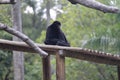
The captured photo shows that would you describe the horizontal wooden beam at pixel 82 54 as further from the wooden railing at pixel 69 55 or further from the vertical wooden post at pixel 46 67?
the vertical wooden post at pixel 46 67

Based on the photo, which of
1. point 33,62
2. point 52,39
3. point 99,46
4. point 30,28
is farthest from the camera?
point 30,28

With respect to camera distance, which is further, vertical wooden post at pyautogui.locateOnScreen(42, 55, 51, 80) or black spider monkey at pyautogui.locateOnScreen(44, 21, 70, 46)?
black spider monkey at pyautogui.locateOnScreen(44, 21, 70, 46)

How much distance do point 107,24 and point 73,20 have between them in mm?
2499

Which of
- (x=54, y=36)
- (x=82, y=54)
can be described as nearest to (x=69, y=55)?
(x=82, y=54)

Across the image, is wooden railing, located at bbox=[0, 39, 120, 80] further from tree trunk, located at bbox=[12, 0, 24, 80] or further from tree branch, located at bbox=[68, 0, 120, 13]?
tree trunk, located at bbox=[12, 0, 24, 80]

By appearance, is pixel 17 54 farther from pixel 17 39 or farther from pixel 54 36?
pixel 54 36

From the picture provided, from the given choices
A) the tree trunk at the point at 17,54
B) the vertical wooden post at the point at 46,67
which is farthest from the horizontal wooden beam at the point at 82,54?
the tree trunk at the point at 17,54

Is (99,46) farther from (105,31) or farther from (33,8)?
(33,8)

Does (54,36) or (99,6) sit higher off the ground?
(99,6)

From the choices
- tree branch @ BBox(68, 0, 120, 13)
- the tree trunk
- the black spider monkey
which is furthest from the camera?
the tree trunk

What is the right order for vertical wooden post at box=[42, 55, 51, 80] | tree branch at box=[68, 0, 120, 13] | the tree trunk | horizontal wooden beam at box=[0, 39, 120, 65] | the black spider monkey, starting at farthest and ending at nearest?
1. the tree trunk
2. the black spider monkey
3. vertical wooden post at box=[42, 55, 51, 80]
4. horizontal wooden beam at box=[0, 39, 120, 65]
5. tree branch at box=[68, 0, 120, 13]

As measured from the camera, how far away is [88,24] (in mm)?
20375

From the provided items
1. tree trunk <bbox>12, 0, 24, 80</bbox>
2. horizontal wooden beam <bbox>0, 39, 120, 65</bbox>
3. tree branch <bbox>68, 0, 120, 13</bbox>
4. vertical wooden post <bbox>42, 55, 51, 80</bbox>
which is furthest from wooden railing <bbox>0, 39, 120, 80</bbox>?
tree trunk <bbox>12, 0, 24, 80</bbox>

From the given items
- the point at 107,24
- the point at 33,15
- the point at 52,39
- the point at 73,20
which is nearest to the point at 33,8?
the point at 33,15
